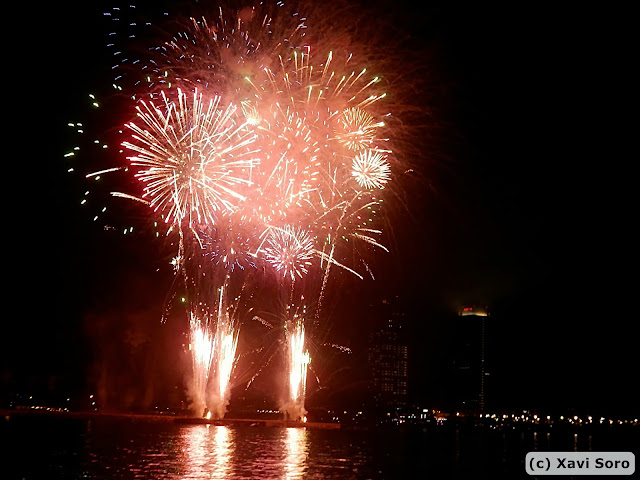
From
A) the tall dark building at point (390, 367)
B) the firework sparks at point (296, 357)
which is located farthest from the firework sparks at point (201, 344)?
the tall dark building at point (390, 367)

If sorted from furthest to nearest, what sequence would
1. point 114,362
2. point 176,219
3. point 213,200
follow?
point 114,362 → point 176,219 → point 213,200

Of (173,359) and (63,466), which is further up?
(173,359)

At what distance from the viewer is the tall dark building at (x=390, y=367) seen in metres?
115

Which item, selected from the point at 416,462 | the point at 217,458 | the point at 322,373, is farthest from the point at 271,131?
the point at 322,373

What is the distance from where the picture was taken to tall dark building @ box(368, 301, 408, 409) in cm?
11548

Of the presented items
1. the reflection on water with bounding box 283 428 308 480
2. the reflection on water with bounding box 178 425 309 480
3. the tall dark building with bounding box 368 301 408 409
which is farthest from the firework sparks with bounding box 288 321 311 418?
the tall dark building with bounding box 368 301 408 409

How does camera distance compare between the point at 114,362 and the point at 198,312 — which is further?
the point at 114,362

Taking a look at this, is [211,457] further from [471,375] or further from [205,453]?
[471,375]

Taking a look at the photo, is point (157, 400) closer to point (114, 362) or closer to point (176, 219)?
point (114, 362)

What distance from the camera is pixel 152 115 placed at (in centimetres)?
2225

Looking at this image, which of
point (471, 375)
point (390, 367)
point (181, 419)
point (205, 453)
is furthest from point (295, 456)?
point (471, 375)

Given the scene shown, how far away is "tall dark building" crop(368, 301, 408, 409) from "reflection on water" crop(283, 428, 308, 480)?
246 feet

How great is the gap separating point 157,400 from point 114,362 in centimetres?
425

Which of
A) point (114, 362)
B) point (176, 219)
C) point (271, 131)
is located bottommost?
point (114, 362)
